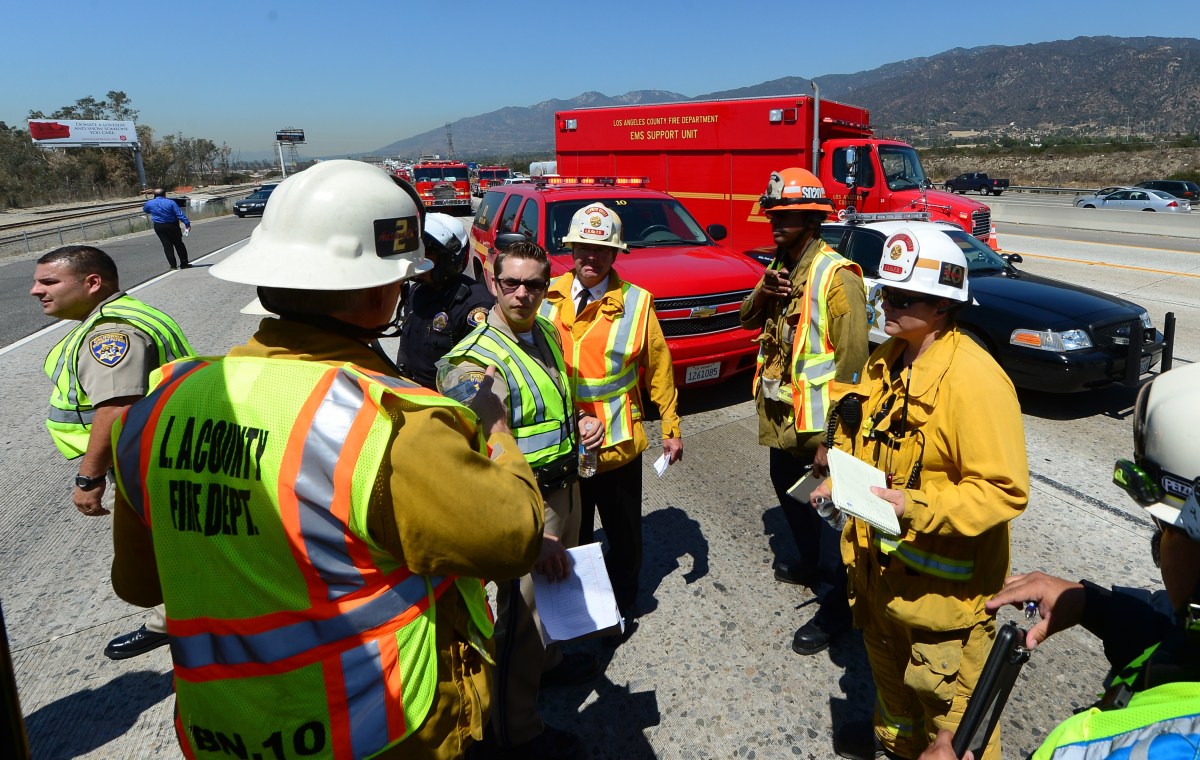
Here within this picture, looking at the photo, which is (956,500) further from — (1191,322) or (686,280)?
(1191,322)

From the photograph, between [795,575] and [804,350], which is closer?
[804,350]

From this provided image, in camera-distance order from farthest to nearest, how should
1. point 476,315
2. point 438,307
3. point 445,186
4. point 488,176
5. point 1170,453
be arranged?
point 488,176, point 445,186, point 438,307, point 476,315, point 1170,453

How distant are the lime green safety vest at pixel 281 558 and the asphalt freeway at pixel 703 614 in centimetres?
165

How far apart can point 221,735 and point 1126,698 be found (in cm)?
167

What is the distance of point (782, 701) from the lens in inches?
116

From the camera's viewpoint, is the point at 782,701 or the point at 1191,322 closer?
the point at 782,701

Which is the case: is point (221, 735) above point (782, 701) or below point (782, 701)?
above

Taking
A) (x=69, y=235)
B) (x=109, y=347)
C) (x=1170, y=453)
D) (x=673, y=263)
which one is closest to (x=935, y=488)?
(x=1170, y=453)

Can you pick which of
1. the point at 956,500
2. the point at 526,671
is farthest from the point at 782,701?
the point at 956,500

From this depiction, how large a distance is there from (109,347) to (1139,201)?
3672 cm

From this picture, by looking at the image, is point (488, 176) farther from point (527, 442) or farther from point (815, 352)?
point (527, 442)

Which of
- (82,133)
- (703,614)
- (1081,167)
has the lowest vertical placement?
(703,614)

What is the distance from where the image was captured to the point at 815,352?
126 inches

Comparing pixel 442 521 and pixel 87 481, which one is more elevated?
pixel 442 521
